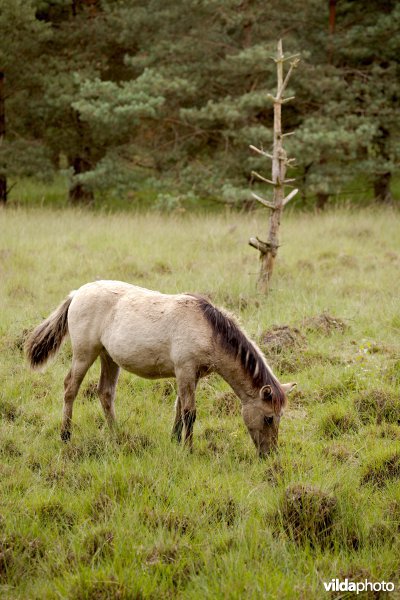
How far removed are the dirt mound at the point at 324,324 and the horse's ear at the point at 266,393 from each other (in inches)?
105

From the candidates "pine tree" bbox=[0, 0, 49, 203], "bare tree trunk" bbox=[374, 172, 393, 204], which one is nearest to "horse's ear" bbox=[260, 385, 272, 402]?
"pine tree" bbox=[0, 0, 49, 203]

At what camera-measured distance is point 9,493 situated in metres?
4.25

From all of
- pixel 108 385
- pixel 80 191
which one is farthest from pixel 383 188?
pixel 108 385

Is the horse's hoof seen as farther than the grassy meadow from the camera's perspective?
Yes

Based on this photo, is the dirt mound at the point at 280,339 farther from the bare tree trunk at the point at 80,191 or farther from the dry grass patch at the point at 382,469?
the bare tree trunk at the point at 80,191

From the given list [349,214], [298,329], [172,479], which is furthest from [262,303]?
[349,214]

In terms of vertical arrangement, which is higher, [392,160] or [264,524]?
[392,160]

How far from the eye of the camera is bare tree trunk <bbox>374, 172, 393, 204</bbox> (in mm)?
17209

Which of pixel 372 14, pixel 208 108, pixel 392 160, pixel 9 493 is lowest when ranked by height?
pixel 9 493

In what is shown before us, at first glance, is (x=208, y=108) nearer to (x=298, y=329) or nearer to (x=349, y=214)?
(x=349, y=214)

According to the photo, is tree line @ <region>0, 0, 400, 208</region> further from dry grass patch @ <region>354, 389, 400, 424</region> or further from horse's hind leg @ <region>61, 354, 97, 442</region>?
horse's hind leg @ <region>61, 354, 97, 442</region>

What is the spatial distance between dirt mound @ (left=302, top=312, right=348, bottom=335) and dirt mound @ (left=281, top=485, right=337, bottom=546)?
3.40 meters

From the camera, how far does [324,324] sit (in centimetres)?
735

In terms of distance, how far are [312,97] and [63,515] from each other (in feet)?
47.9
